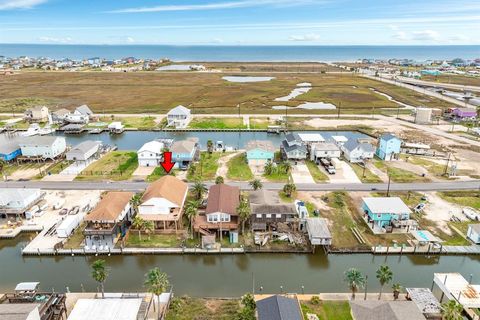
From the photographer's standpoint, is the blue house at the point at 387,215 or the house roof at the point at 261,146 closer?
the blue house at the point at 387,215

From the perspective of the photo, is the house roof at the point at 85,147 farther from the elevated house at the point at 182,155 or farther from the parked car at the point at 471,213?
the parked car at the point at 471,213

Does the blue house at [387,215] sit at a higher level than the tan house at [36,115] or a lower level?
lower

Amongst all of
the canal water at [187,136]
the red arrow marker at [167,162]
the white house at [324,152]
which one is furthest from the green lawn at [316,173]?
the red arrow marker at [167,162]

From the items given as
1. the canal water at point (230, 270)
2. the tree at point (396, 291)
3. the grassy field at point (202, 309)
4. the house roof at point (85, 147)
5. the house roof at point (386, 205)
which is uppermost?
the house roof at point (85, 147)

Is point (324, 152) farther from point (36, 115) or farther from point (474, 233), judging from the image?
point (36, 115)

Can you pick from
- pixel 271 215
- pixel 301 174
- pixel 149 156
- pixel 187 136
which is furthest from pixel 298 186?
A: pixel 187 136

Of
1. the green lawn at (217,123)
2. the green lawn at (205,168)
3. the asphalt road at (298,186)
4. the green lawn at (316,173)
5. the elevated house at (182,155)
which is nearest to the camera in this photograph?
the asphalt road at (298,186)
